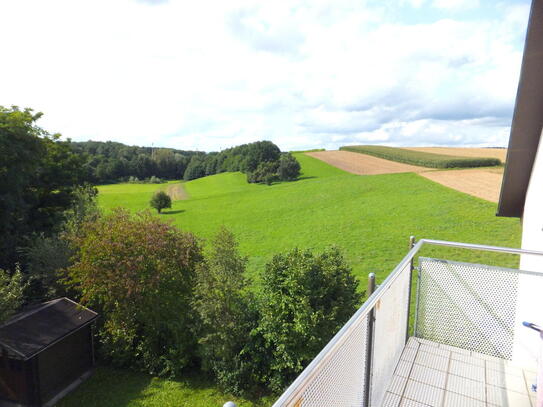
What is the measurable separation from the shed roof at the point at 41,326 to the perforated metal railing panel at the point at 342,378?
381 inches

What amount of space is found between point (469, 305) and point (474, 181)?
29566mm

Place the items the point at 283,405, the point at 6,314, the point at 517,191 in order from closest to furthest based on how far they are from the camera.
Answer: the point at 283,405 < the point at 517,191 < the point at 6,314

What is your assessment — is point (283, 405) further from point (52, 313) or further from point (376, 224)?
point (376, 224)

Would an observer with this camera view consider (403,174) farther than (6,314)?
Yes

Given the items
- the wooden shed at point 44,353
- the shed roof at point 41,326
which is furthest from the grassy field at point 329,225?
the shed roof at point 41,326

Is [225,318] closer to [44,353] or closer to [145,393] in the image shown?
[145,393]

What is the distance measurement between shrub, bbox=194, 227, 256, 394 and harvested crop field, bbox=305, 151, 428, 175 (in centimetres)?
3304

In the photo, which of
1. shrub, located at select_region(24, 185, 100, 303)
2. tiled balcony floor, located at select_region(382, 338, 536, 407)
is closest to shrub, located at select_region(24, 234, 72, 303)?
shrub, located at select_region(24, 185, 100, 303)

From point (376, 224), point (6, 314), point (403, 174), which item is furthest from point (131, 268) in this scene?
point (403, 174)

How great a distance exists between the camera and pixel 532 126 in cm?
370

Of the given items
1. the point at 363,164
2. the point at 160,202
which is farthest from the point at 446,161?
the point at 160,202

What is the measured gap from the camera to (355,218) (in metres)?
22.7

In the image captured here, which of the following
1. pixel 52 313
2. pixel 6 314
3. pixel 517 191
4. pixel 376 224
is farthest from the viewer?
pixel 376 224

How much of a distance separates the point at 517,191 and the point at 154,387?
10134 millimetres
